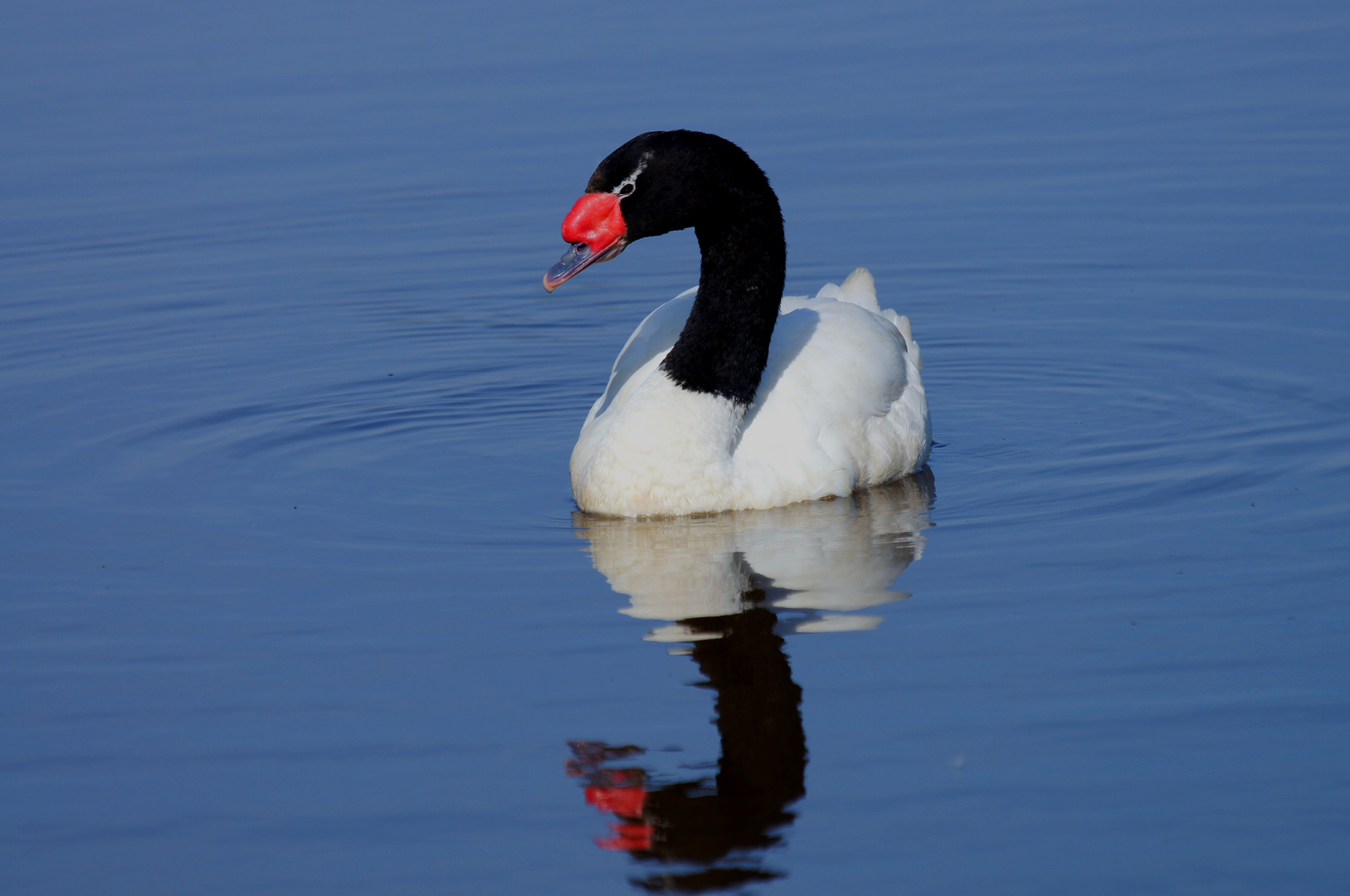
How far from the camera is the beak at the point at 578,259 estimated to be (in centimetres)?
809

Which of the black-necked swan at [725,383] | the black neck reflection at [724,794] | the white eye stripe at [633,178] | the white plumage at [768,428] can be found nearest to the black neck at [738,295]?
the black-necked swan at [725,383]

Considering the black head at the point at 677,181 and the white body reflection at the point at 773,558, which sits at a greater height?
the black head at the point at 677,181

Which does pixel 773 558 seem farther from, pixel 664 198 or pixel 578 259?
pixel 664 198

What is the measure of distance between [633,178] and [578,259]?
1.59 feet

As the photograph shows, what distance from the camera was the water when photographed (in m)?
5.20

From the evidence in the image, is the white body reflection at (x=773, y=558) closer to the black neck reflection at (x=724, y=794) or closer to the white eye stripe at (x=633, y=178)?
the black neck reflection at (x=724, y=794)

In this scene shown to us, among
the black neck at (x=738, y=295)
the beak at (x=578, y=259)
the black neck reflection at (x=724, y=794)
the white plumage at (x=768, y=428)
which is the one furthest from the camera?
the black neck at (x=738, y=295)

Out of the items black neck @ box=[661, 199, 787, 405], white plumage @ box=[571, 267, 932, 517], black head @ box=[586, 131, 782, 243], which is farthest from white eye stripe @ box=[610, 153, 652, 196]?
white plumage @ box=[571, 267, 932, 517]

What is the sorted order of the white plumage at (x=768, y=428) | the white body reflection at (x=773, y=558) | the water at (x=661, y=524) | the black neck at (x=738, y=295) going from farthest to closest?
the black neck at (x=738, y=295) → the white plumage at (x=768, y=428) → the white body reflection at (x=773, y=558) → the water at (x=661, y=524)

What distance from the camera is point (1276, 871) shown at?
15.4 ft

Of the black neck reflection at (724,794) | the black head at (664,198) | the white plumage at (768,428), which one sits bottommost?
the black neck reflection at (724,794)

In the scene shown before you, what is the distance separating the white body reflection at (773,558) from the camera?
22.7ft

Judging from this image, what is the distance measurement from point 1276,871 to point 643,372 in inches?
205

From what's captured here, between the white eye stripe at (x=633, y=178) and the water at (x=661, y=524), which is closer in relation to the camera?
the water at (x=661, y=524)
